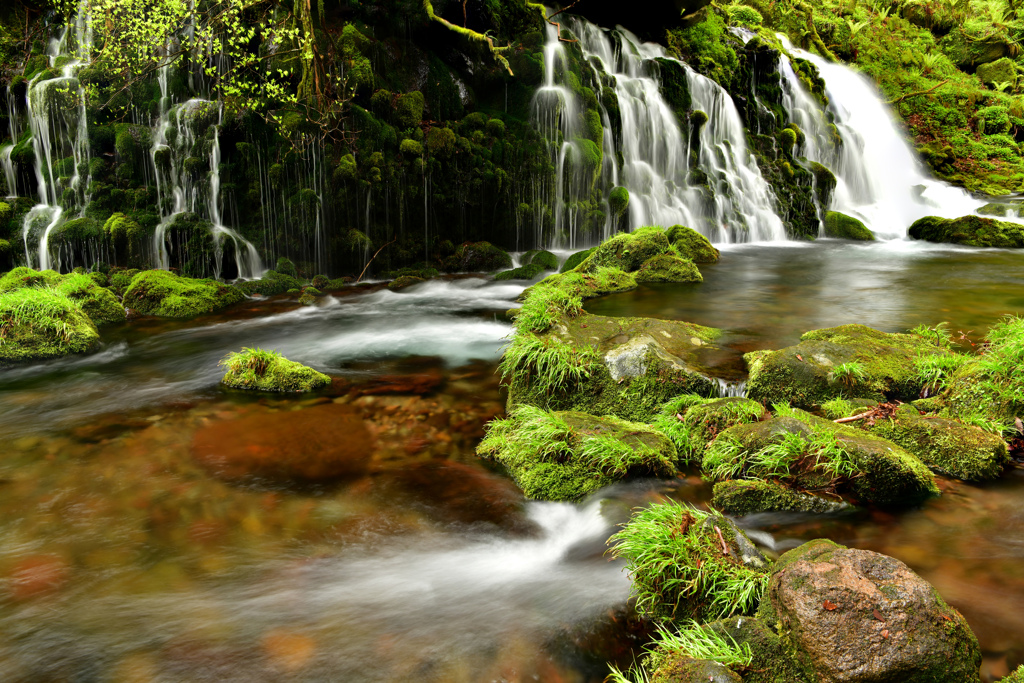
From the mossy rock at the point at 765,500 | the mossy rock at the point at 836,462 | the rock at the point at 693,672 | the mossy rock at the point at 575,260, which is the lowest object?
the rock at the point at 693,672

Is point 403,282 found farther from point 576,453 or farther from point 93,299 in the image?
point 576,453

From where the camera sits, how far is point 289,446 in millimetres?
5090

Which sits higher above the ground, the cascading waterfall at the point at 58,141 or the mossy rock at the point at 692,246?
the cascading waterfall at the point at 58,141

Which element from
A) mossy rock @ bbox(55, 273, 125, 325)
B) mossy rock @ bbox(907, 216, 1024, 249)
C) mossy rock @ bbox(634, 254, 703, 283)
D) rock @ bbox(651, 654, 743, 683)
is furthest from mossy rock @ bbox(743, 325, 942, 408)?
mossy rock @ bbox(907, 216, 1024, 249)

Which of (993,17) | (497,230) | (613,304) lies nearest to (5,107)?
(497,230)

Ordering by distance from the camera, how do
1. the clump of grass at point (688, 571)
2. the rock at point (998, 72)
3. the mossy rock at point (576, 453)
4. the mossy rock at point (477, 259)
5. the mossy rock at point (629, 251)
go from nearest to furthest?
the clump of grass at point (688, 571), the mossy rock at point (576, 453), the mossy rock at point (629, 251), the mossy rock at point (477, 259), the rock at point (998, 72)

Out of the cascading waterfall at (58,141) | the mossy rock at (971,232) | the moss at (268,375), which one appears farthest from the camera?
the mossy rock at (971,232)

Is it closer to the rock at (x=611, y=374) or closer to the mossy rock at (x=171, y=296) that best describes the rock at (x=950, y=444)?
the rock at (x=611, y=374)

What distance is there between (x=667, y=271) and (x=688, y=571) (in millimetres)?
7813

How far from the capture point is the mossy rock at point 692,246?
40.1ft

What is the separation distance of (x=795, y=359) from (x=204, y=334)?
26.0ft

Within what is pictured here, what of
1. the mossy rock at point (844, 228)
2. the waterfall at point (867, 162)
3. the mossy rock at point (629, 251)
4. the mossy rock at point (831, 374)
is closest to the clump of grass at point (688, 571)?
the mossy rock at point (831, 374)

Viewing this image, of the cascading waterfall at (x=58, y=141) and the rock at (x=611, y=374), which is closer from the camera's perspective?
the rock at (x=611, y=374)

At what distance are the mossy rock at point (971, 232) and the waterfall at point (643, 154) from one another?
3526 millimetres
